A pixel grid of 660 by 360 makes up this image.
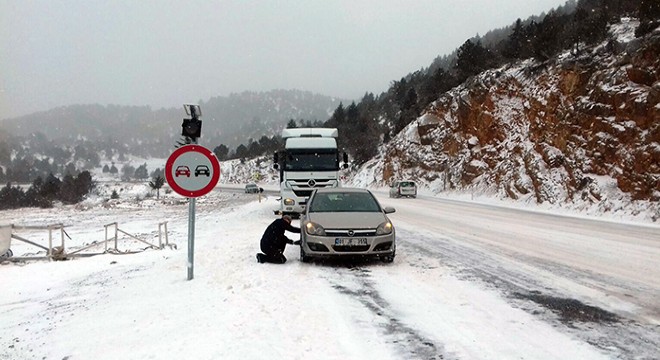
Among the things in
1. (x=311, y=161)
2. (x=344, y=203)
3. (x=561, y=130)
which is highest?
(x=561, y=130)

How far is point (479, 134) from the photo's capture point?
45.5m

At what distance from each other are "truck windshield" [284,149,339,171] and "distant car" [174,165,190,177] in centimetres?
1211

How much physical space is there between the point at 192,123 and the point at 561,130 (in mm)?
31208

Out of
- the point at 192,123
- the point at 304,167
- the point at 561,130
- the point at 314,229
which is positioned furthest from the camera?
the point at 561,130

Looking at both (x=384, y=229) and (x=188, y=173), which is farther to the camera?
(x=384, y=229)

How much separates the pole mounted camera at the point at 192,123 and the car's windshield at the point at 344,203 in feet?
10.9

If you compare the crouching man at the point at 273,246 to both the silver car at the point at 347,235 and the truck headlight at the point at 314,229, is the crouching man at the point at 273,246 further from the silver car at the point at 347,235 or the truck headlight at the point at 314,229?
the truck headlight at the point at 314,229

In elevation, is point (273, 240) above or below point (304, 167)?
below

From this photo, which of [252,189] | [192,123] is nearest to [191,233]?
[192,123]

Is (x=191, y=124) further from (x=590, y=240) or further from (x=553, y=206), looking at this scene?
(x=553, y=206)

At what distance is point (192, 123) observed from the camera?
7.64 meters

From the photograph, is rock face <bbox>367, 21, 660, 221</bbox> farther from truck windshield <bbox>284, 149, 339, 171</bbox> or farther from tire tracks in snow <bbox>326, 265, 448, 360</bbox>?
tire tracks in snow <bbox>326, 265, 448, 360</bbox>

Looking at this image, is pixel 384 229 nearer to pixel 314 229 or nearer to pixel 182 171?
Answer: pixel 314 229

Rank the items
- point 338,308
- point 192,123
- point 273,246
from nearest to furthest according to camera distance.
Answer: point 338,308, point 192,123, point 273,246
